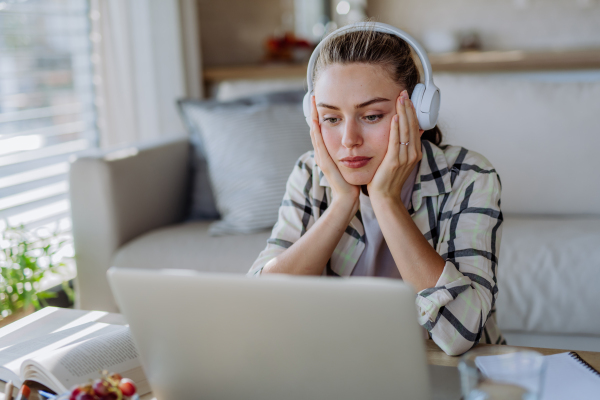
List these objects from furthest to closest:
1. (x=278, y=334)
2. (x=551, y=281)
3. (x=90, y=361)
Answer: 1. (x=551, y=281)
2. (x=90, y=361)
3. (x=278, y=334)

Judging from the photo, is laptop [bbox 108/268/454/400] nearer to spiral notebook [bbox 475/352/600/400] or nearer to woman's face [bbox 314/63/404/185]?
spiral notebook [bbox 475/352/600/400]

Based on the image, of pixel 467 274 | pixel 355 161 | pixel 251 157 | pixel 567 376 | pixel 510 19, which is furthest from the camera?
pixel 510 19

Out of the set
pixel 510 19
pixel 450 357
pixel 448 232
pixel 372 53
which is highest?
pixel 510 19

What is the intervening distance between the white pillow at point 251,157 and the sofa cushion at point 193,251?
67 millimetres

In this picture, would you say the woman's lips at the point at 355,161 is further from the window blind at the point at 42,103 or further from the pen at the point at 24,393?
the window blind at the point at 42,103

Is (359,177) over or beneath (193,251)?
over

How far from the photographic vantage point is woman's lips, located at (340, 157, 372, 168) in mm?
1061

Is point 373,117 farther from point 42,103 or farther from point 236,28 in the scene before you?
point 236,28

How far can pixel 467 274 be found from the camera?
961 mm

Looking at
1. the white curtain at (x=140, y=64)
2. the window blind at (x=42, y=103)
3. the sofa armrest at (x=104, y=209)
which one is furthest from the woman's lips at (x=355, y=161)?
the white curtain at (x=140, y=64)

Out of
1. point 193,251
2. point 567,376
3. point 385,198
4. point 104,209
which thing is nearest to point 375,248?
point 385,198

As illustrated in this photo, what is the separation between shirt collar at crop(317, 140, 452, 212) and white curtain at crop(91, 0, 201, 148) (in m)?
1.67

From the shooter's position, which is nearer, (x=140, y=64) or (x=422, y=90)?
(x=422, y=90)

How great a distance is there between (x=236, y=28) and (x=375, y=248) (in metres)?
2.44
